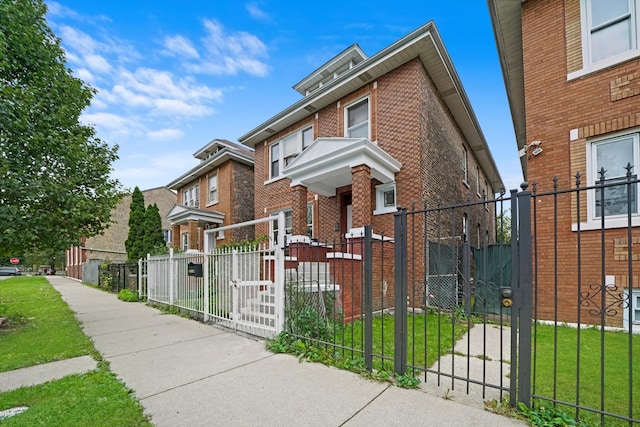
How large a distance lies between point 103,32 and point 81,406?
910cm

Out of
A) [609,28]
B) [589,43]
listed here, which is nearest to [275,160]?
[589,43]

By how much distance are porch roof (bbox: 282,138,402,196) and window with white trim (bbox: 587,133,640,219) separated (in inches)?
168

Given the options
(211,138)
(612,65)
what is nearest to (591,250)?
(612,65)

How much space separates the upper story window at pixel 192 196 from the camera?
19547mm

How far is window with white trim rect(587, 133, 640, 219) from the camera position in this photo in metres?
5.72

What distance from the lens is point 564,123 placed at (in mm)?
6520

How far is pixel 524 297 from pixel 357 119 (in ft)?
28.3

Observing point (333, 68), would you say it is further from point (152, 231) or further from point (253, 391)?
point (152, 231)

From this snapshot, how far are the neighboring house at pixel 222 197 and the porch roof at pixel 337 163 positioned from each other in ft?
22.7

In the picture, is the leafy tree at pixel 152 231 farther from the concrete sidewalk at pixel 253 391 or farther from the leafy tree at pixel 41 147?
the concrete sidewalk at pixel 253 391

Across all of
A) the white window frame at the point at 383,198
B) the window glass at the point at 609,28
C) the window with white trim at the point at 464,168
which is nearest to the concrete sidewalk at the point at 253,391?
the white window frame at the point at 383,198

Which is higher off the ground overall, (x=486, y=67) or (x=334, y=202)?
(x=486, y=67)

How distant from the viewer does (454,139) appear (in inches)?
478

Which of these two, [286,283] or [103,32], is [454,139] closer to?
[286,283]
